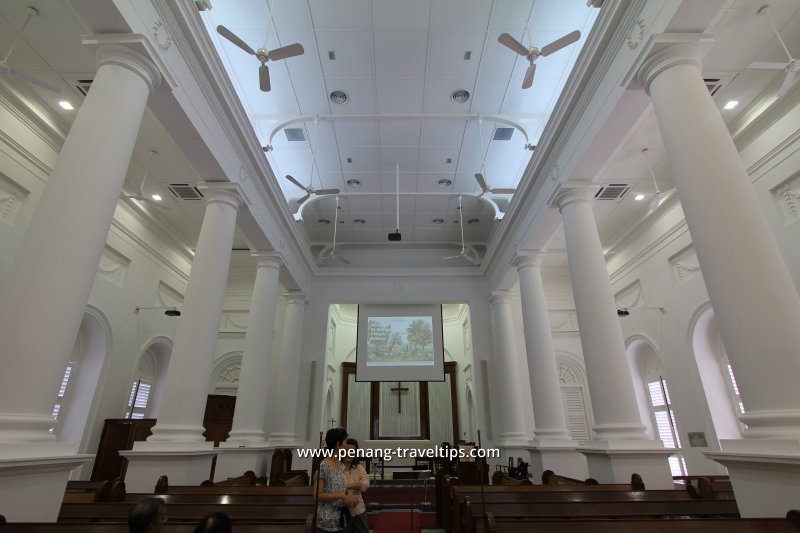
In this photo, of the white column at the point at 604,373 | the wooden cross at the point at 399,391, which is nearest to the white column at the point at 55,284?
the white column at the point at 604,373

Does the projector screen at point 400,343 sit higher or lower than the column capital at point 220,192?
lower

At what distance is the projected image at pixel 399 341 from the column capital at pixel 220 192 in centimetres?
547

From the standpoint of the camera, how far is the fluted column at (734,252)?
262 cm

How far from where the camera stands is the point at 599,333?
16.1 ft

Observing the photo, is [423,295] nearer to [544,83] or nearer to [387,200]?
[387,200]

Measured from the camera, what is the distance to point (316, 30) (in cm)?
534

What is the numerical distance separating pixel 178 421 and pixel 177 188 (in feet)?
16.4

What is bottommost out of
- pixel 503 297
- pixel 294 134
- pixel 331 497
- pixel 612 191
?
pixel 331 497

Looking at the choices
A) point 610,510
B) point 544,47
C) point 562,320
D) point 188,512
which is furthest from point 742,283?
point 562,320

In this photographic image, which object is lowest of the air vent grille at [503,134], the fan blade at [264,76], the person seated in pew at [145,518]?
the person seated in pew at [145,518]

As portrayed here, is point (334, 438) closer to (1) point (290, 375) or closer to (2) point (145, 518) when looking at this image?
(2) point (145, 518)

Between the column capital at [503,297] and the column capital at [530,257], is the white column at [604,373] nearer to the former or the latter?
the column capital at [530,257]

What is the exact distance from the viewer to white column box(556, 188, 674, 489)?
4.20 meters

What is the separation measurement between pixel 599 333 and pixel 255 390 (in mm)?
5343
